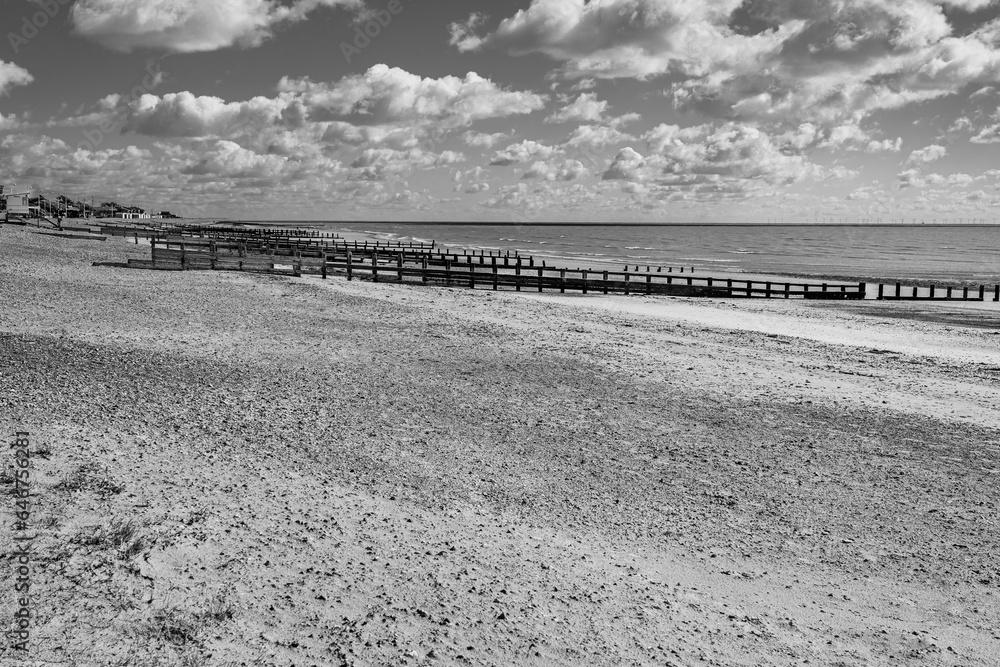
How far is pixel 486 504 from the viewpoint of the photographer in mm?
7625

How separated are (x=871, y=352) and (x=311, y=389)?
1463 cm

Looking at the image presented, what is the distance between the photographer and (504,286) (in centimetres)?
3775

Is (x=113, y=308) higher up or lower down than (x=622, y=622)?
higher up

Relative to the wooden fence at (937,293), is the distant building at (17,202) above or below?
above

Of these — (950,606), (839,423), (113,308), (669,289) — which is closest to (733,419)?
(839,423)

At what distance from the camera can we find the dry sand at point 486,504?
5.15m

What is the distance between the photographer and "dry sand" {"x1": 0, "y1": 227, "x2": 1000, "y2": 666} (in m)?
5.15

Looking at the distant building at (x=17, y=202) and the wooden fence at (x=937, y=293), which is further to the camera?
the distant building at (x=17, y=202)

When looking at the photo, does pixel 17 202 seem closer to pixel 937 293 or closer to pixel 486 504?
pixel 937 293

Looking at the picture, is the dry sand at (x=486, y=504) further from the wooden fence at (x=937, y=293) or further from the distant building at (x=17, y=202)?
the distant building at (x=17, y=202)

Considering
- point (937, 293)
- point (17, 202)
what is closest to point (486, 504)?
point (937, 293)

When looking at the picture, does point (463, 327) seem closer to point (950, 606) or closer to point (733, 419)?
point (733, 419)

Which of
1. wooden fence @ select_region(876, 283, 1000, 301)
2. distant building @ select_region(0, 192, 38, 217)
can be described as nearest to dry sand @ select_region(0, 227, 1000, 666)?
wooden fence @ select_region(876, 283, 1000, 301)

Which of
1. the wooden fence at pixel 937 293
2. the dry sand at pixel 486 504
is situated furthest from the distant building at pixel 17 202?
the wooden fence at pixel 937 293
